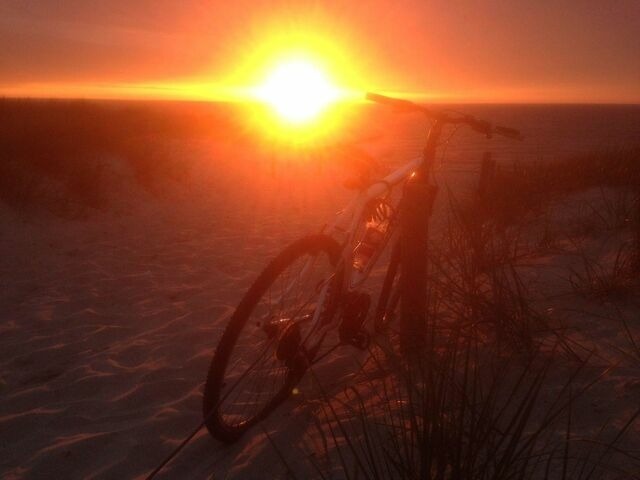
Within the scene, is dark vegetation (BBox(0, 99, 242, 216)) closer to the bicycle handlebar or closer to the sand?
the sand

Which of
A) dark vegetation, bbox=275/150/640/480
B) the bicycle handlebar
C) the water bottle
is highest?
the bicycle handlebar

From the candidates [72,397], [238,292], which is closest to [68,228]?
[238,292]

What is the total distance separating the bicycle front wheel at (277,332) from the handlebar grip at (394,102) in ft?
3.15

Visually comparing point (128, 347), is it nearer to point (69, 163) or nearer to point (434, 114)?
point (434, 114)

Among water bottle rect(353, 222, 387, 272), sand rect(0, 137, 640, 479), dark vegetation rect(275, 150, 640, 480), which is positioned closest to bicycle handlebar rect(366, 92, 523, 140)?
dark vegetation rect(275, 150, 640, 480)

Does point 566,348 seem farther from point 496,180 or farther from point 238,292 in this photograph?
point 496,180

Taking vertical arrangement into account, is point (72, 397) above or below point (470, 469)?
below

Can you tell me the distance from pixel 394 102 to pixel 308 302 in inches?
54.1

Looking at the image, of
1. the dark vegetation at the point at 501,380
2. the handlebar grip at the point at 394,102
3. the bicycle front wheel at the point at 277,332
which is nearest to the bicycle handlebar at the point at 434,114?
the handlebar grip at the point at 394,102

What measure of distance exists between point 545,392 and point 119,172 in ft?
26.7

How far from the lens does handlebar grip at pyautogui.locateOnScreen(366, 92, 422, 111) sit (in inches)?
112

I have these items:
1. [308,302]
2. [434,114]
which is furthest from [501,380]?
[434,114]

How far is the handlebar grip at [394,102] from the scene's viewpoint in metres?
2.84

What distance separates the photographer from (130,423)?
2689mm
